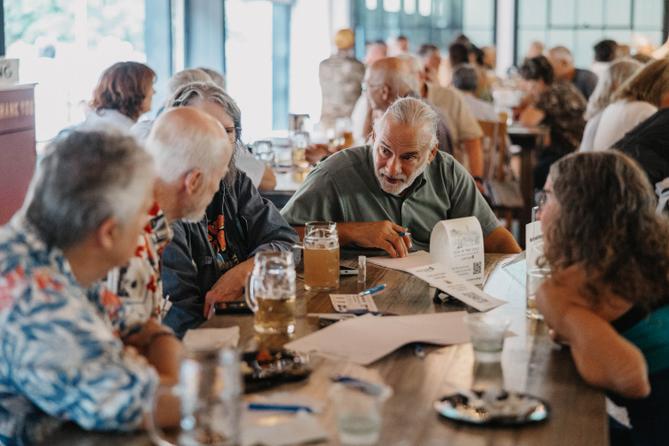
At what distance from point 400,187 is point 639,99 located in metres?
2.55

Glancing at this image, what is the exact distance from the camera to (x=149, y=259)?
212 centimetres

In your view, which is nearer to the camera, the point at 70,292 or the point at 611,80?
the point at 70,292

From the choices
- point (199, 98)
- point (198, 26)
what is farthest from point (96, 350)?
point (198, 26)

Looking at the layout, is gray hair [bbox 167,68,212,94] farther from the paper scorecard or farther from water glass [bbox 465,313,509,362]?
water glass [bbox 465,313,509,362]

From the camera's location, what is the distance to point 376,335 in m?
2.09

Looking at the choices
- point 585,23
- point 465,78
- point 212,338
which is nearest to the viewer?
point 212,338

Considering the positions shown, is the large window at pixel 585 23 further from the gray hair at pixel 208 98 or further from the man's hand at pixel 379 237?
the man's hand at pixel 379 237

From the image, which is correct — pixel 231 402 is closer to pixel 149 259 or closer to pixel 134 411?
pixel 134 411

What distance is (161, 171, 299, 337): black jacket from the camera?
9.04 feet

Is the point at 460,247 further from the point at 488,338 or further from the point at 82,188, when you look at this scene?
the point at 82,188

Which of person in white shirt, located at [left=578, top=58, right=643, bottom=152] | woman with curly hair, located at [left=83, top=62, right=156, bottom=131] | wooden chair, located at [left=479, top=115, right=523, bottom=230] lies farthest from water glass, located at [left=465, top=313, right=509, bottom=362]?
wooden chair, located at [left=479, top=115, right=523, bottom=230]

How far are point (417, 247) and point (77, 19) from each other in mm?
4858

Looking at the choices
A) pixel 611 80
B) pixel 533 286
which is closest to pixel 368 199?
pixel 533 286

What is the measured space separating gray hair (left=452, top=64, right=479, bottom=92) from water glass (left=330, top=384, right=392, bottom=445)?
248 inches
